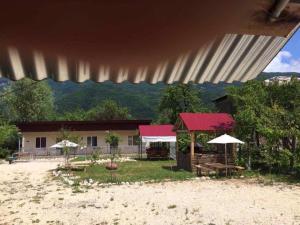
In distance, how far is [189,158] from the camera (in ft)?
68.4

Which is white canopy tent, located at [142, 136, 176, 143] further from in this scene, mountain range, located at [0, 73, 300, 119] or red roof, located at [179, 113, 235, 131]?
mountain range, located at [0, 73, 300, 119]

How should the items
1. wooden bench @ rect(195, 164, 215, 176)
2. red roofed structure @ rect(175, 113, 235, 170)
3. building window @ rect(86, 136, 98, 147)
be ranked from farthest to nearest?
building window @ rect(86, 136, 98, 147), red roofed structure @ rect(175, 113, 235, 170), wooden bench @ rect(195, 164, 215, 176)

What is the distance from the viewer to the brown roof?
44219mm

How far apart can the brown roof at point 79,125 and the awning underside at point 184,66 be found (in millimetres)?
40954

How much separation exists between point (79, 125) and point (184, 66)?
4244 cm

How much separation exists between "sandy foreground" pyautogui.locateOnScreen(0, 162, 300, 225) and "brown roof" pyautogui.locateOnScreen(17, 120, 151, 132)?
29.6 metres

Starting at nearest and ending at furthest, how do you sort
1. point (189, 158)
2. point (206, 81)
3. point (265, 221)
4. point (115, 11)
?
point (115, 11) → point (206, 81) → point (265, 221) → point (189, 158)

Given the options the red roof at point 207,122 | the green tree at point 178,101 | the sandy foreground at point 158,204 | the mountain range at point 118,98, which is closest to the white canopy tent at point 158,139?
the red roof at point 207,122

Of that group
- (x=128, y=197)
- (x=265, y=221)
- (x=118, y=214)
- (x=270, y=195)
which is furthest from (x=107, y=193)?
(x=265, y=221)

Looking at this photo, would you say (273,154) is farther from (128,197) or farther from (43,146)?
(43,146)

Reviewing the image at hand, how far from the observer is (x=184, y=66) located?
144 inches

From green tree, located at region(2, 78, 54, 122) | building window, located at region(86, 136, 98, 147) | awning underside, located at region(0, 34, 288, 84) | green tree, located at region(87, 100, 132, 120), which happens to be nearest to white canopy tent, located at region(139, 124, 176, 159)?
building window, located at region(86, 136, 98, 147)

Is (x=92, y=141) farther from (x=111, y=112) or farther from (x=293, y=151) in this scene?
(x=111, y=112)

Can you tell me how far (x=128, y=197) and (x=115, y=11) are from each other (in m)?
10.4
